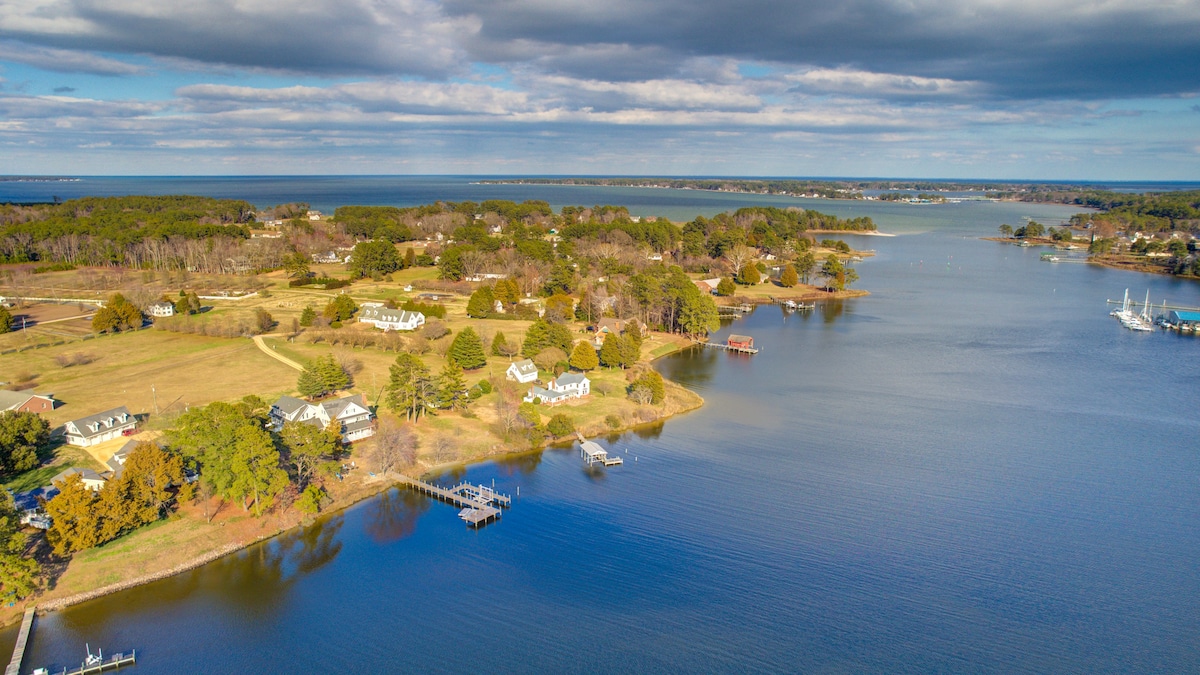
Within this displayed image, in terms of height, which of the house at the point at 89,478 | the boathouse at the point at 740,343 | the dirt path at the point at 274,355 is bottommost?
the house at the point at 89,478

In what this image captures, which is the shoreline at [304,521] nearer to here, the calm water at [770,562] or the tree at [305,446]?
the calm water at [770,562]

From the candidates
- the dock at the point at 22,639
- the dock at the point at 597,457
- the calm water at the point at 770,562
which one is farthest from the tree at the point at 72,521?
the dock at the point at 597,457

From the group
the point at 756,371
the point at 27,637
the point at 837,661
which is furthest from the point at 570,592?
the point at 756,371

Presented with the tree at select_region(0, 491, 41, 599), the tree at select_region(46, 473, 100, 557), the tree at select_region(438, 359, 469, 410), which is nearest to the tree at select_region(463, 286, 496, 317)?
the tree at select_region(438, 359, 469, 410)

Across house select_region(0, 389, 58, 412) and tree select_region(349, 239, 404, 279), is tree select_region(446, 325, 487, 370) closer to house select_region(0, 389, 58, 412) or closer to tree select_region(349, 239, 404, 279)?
house select_region(0, 389, 58, 412)

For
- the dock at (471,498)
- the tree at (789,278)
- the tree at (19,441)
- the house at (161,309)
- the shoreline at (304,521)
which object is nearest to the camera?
the shoreline at (304,521)

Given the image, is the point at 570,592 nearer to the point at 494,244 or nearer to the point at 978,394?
the point at 978,394

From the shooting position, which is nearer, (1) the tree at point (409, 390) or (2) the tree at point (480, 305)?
(1) the tree at point (409, 390)
